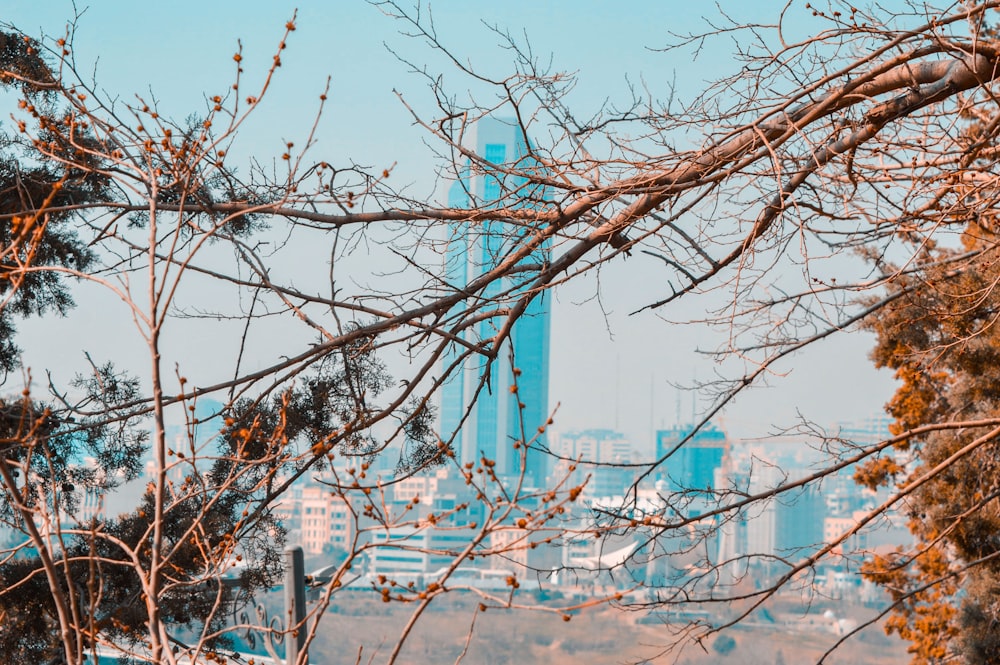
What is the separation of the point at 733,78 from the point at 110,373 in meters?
2.40

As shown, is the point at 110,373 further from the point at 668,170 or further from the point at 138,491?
the point at 668,170

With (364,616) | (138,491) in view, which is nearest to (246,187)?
(138,491)

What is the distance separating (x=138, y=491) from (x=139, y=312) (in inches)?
135

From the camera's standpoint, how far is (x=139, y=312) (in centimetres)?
168

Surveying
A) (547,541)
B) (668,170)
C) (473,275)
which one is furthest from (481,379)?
(547,541)

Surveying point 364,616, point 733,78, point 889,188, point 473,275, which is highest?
point 733,78

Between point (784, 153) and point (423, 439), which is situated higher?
point (784, 153)

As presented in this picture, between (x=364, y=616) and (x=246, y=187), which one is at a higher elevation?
(x=246, y=187)

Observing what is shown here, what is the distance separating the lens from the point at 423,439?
11.5ft

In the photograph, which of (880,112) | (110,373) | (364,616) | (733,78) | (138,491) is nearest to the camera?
(880,112)

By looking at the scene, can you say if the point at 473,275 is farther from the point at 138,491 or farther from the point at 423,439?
the point at 138,491

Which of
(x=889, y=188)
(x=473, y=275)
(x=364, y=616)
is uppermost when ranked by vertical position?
(x=889, y=188)

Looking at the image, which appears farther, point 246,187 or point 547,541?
point 246,187

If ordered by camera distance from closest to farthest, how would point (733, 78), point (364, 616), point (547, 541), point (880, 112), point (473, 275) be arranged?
point (547, 541), point (880, 112), point (733, 78), point (473, 275), point (364, 616)
